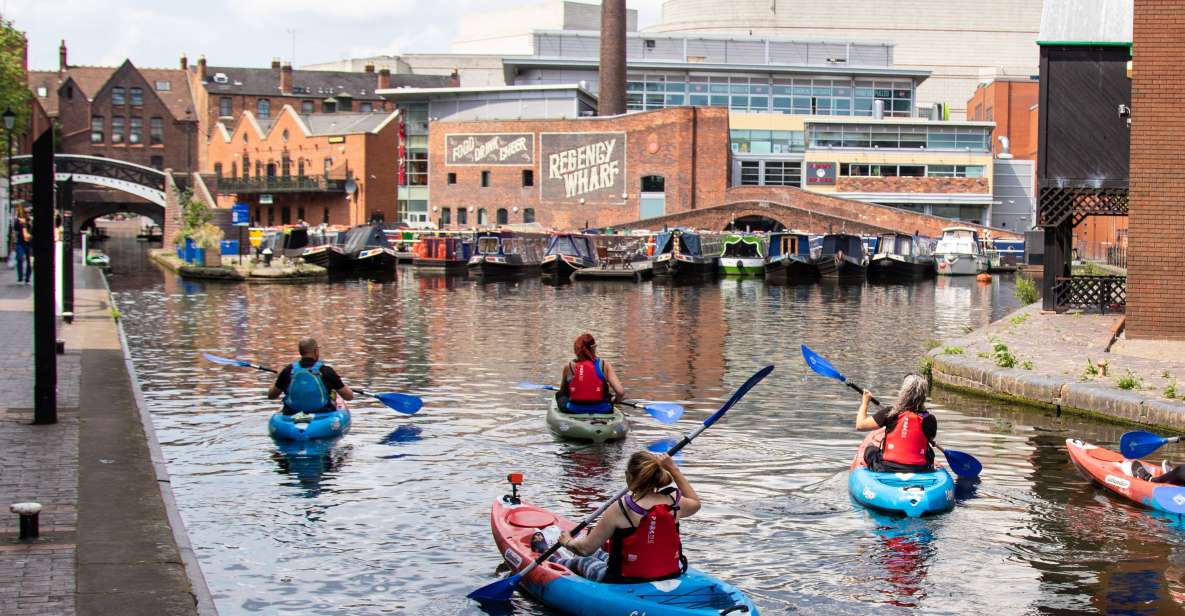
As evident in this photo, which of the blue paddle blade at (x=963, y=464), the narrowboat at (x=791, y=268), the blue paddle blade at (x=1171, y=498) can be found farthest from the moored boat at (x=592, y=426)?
the narrowboat at (x=791, y=268)

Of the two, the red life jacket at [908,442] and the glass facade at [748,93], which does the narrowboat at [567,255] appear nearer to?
the glass facade at [748,93]

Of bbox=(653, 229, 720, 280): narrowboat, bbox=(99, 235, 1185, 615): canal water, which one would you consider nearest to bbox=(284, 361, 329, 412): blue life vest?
bbox=(99, 235, 1185, 615): canal water

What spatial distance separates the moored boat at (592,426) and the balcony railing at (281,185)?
242 feet

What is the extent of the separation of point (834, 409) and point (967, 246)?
51.4 meters

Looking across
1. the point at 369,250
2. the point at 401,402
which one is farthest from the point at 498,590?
the point at 369,250

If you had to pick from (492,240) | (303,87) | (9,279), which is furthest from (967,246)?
(303,87)

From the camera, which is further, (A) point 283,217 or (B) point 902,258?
(A) point 283,217

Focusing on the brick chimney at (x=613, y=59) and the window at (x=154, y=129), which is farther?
the window at (x=154, y=129)

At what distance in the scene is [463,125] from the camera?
3278 inches

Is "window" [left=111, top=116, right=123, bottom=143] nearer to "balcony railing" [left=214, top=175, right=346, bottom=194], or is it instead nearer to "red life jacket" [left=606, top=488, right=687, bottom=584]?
"balcony railing" [left=214, top=175, right=346, bottom=194]

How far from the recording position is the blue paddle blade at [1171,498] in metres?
12.5

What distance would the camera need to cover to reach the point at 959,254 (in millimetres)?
66000

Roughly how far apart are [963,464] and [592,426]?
4386 millimetres

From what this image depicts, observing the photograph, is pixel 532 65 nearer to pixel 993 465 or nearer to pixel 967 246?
pixel 967 246
